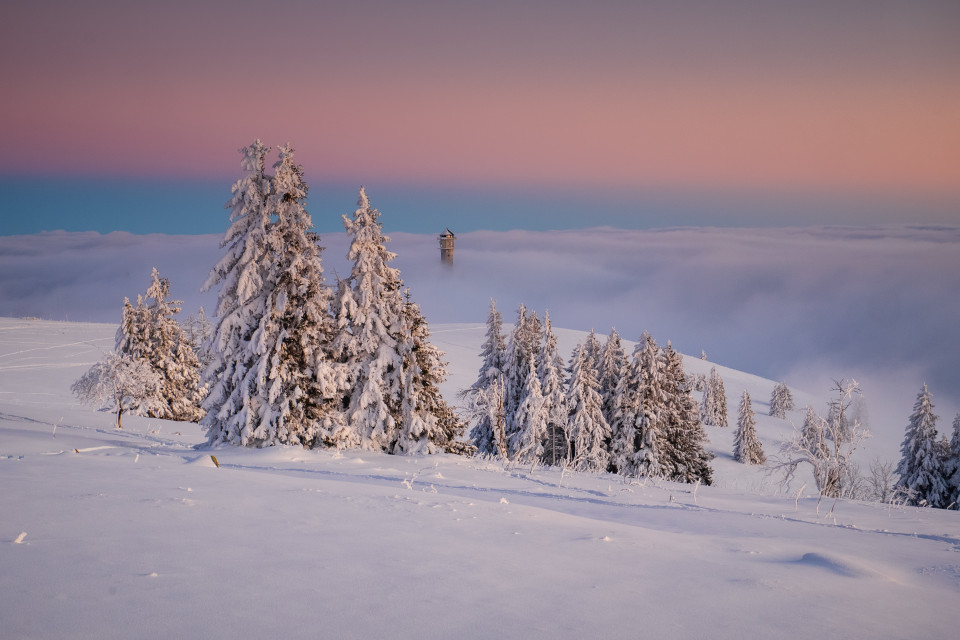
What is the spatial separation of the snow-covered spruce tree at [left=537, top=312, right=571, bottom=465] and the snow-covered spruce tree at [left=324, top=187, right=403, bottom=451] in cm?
1775

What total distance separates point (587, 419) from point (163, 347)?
1387 inches

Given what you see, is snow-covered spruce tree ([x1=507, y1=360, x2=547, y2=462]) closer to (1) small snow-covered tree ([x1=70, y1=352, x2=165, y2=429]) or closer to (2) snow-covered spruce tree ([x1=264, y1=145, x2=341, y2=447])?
(2) snow-covered spruce tree ([x1=264, y1=145, x2=341, y2=447])

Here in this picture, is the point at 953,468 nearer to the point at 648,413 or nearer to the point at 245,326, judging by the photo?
the point at 648,413

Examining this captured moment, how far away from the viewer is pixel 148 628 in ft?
11.8

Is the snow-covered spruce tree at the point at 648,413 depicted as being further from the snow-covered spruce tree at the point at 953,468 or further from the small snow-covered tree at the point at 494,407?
the snow-covered spruce tree at the point at 953,468

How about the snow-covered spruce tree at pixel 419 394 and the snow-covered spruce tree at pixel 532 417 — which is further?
the snow-covered spruce tree at pixel 532 417

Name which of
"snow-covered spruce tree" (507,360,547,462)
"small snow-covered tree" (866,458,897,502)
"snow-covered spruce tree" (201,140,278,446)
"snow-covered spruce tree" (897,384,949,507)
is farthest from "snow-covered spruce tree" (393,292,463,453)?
"snow-covered spruce tree" (897,384,949,507)

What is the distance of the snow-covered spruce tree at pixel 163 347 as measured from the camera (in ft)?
151

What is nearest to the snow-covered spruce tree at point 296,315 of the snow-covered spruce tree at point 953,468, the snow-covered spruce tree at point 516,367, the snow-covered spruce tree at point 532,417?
the snow-covered spruce tree at point 532,417

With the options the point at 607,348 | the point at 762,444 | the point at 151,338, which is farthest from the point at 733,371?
the point at 151,338

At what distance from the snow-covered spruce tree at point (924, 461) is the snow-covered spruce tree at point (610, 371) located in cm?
2095

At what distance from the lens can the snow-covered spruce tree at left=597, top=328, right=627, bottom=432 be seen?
46.6 m

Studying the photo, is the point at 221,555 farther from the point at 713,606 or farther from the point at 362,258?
the point at 362,258

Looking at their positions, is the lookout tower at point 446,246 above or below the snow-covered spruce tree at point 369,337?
above
